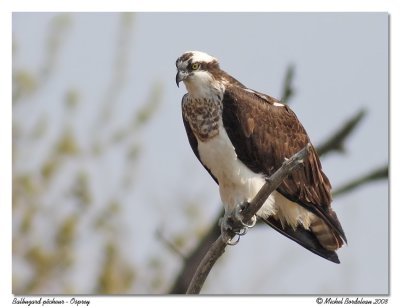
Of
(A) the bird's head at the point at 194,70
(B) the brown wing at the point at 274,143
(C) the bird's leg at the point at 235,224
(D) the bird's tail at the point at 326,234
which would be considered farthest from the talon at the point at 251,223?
(A) the bird's head at the point at 194,70

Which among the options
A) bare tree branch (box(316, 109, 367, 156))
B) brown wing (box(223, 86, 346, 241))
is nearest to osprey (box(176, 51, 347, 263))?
brown wing (box(223, 86, 346, 241))

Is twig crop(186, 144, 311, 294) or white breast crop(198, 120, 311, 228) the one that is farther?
white breast crop(198, 120, 311, 228)

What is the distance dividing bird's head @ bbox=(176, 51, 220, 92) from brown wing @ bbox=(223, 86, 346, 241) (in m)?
0.14

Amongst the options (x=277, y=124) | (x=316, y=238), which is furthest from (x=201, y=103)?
(x=316, y=238)

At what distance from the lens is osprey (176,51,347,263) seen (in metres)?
6.12

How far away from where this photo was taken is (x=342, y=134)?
6680 mm

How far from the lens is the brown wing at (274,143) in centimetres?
613

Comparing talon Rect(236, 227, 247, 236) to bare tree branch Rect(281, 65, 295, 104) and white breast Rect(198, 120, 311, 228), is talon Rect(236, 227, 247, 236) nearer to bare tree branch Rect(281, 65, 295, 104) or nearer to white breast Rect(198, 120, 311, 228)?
white breast Rect(198, 120, 311, 228)

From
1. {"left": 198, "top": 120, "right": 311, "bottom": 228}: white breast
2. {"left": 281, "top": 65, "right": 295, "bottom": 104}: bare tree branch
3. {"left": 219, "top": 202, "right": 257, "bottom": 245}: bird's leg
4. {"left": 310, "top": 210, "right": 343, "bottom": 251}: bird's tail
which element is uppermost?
{"left": 281, "top": 65, "right": 295, "bottom": 104}: bare tree branch

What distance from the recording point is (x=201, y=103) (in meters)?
6.14

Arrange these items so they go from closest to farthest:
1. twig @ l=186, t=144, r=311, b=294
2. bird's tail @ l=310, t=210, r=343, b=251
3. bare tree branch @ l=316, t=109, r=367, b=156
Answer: twig @ l=186, t=144, r=311, b=294 → bird's tail @ l=310, t=210, r=343, b=251 → bare tree branch @ l=316, t=109, r=367, b=156

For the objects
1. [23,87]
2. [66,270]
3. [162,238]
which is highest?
[23,87]
